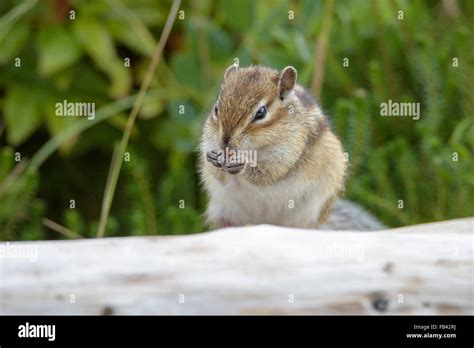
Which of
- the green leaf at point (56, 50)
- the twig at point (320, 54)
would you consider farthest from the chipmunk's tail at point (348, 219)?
the green leaf at point (56, 50)

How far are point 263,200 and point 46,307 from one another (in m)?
0.95

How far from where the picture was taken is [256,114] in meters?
2.82

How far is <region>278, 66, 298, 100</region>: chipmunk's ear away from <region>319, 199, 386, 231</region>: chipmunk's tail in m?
0.52

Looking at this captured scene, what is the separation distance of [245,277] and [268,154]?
0.73 metres

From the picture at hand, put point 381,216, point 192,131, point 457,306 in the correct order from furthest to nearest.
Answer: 1. point 192,131
2. point 381,216
3. point 457,306

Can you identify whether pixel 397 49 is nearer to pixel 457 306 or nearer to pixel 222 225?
pixel 222 225

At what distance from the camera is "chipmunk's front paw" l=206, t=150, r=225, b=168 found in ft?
8.92

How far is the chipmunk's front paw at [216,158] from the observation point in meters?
2.72

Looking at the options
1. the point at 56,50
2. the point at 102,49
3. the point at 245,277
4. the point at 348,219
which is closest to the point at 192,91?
the point at 102,49

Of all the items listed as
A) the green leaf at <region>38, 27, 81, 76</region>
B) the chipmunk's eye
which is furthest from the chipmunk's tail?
the green leaf at <region>38, 27, 81, 76</region>

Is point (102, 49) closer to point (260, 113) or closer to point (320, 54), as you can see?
point (320, 54)

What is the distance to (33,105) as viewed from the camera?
4559mm

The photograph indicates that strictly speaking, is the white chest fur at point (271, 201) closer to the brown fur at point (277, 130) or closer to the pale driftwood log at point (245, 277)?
the brown fur at point (277, 130)

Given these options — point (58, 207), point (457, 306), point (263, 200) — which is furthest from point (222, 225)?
point (58, 207)
